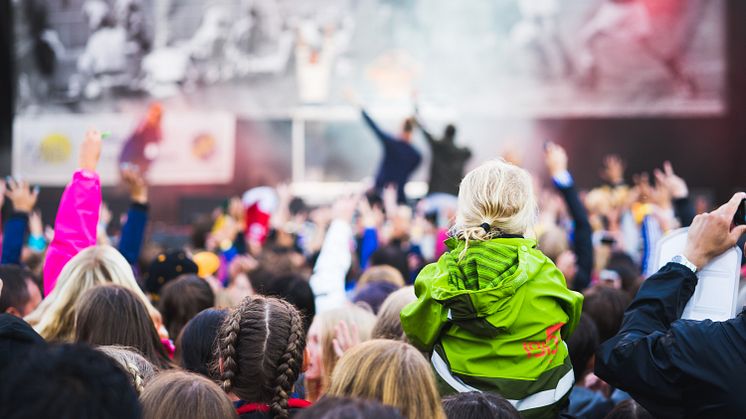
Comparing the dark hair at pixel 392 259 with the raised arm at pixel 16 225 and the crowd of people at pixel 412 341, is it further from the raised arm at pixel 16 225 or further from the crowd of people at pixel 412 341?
the raised arm at pixel 16 225

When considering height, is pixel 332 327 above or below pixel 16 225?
below

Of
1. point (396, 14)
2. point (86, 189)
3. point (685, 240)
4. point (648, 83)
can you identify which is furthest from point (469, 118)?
point (685, 240)

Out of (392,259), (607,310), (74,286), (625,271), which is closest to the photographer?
(74,286)

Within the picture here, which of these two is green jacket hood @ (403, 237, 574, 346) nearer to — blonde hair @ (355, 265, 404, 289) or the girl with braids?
the girl with braids

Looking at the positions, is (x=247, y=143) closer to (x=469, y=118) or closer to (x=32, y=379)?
(x=469, y=118)

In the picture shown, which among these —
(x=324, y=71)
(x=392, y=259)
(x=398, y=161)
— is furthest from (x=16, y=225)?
(x=324, y=71)

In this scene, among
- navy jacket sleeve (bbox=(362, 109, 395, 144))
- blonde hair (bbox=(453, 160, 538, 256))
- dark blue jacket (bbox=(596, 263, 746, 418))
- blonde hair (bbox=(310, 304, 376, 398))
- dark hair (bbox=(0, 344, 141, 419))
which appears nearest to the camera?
dark hair (bbox=(0, 344, 141, 419))

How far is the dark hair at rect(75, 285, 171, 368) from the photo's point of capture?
2635 mm

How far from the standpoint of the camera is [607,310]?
3363mm

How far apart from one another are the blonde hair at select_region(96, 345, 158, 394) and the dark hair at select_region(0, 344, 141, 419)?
821mm

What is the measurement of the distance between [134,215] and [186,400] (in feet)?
7.50

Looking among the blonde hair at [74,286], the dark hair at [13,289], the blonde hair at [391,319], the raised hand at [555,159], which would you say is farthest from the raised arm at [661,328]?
the dark hair at [13,289]

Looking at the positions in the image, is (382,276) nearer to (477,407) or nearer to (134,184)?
(134,184)

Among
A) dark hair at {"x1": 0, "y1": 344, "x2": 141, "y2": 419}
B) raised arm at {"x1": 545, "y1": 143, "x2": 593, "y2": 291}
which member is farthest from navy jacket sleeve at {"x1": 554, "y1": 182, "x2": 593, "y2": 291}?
dark hair at {"x1": 0, "y1": 344, "x2": 141, "y2": 419}
